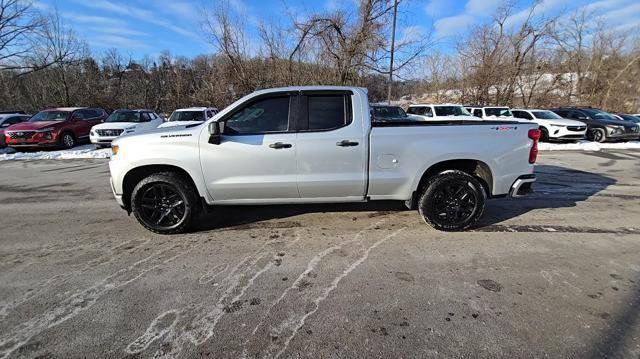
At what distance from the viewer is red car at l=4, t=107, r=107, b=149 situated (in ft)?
43.2

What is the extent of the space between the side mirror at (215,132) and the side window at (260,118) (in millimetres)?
137

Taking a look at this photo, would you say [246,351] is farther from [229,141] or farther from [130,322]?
[229,141]

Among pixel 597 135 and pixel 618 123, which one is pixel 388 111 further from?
pixel 618 123

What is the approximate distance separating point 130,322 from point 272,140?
2.39 metres

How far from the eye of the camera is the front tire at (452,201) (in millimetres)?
4312

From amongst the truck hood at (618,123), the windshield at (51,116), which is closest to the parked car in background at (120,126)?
the windshield at (51,116)

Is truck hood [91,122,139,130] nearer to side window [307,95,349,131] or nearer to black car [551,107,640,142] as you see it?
side window [307,95,349,131]

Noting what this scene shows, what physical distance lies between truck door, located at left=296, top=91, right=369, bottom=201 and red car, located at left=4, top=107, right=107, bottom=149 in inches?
563

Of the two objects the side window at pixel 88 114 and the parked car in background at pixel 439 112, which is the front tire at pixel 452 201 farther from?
the side window at pixel 88 114

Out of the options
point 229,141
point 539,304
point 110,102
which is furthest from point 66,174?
point 110,102

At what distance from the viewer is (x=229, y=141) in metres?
4.12

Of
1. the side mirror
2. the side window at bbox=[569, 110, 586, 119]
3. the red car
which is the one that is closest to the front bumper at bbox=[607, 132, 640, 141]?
the side window at bbox=[569, 110, 586, 119]

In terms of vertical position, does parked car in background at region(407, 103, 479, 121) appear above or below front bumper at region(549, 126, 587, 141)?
above

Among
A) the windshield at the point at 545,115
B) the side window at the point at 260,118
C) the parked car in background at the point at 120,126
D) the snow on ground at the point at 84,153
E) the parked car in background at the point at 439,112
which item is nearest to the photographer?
the side window at the point at 260,118
